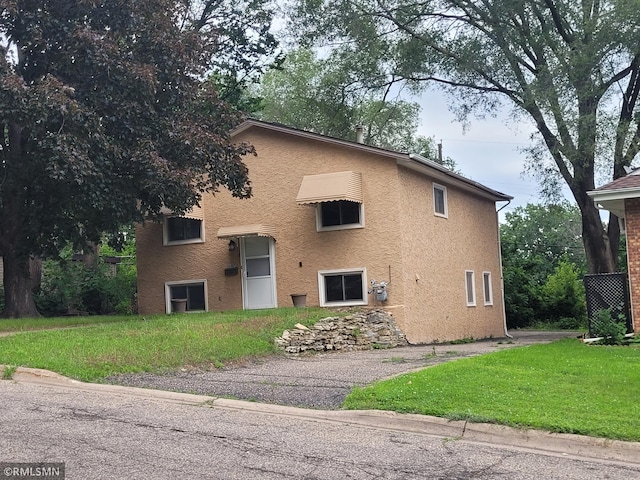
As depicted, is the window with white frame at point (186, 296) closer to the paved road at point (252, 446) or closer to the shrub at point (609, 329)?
the shrub at point (609, 329)

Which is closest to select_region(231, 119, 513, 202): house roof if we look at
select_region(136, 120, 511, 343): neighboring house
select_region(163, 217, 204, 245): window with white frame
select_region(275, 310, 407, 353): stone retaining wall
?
select_region(136, 120, 511, 343): neighboring house

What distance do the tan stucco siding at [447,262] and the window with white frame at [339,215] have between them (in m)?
1.32

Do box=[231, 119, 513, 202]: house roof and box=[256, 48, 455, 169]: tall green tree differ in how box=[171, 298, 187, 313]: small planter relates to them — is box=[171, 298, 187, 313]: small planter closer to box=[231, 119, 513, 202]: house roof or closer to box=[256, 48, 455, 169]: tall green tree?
box=[231, 119, 513, 202]: house roof

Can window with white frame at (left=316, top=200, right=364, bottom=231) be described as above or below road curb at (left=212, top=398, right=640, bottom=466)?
above

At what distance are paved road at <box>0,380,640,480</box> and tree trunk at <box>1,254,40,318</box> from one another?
12326 millimetres

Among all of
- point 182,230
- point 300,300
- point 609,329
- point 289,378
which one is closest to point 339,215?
point 300,300

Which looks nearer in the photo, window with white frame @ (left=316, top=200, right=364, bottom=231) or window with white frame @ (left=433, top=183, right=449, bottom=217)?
window with white frame @ (left=316, top=200, right=364, bottom=231)

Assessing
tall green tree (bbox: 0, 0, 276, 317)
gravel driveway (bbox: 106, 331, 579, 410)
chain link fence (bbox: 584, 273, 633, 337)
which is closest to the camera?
gravel driveway (bbox: 106, 331, 579, 410)

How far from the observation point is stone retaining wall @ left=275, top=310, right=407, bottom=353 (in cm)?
1592

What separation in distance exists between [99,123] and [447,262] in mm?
11144

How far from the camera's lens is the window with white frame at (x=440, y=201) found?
72.3 feet

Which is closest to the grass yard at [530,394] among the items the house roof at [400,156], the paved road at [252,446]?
the paved road at [252,446]

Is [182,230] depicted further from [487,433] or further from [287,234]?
[487,433]

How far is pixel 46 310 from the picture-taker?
82.1 ft
